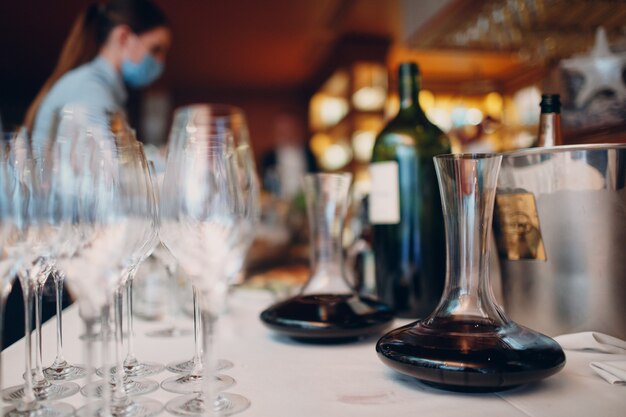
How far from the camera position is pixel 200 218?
0.50m

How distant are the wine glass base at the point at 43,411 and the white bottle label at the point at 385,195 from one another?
1.83 feet

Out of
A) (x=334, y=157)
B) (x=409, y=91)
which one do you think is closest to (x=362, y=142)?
(x=334, y=157)

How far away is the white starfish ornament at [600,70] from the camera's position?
0.86 meters

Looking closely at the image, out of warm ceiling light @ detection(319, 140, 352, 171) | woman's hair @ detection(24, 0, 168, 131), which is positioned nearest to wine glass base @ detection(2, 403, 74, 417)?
woman's hair @ detection(24, 0, 168, 131)

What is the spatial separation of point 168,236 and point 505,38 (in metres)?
1.46

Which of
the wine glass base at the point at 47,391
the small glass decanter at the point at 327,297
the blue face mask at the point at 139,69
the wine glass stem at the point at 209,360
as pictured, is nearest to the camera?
the wine glass stem at the point at 209,360

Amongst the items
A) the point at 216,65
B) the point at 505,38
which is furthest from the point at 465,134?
the point at 216,65

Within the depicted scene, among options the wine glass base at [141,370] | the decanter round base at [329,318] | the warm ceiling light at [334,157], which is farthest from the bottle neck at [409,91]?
the warm ceiling light at [334,157]

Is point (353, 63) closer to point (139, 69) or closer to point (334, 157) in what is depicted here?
point (334, 157)

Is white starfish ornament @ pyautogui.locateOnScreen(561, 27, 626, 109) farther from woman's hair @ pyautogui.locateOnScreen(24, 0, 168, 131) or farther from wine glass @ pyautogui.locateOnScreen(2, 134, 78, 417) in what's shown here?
woman's hair @ pyautogui.locateOnScreen(24, 0, 168, 131)

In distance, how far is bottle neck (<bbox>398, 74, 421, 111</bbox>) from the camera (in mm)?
947

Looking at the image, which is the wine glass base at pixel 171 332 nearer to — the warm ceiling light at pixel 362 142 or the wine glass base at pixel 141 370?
the wine glass base at pixel 141 370

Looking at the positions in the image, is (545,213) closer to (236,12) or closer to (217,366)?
(217,366)

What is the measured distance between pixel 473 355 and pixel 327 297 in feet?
1.04
